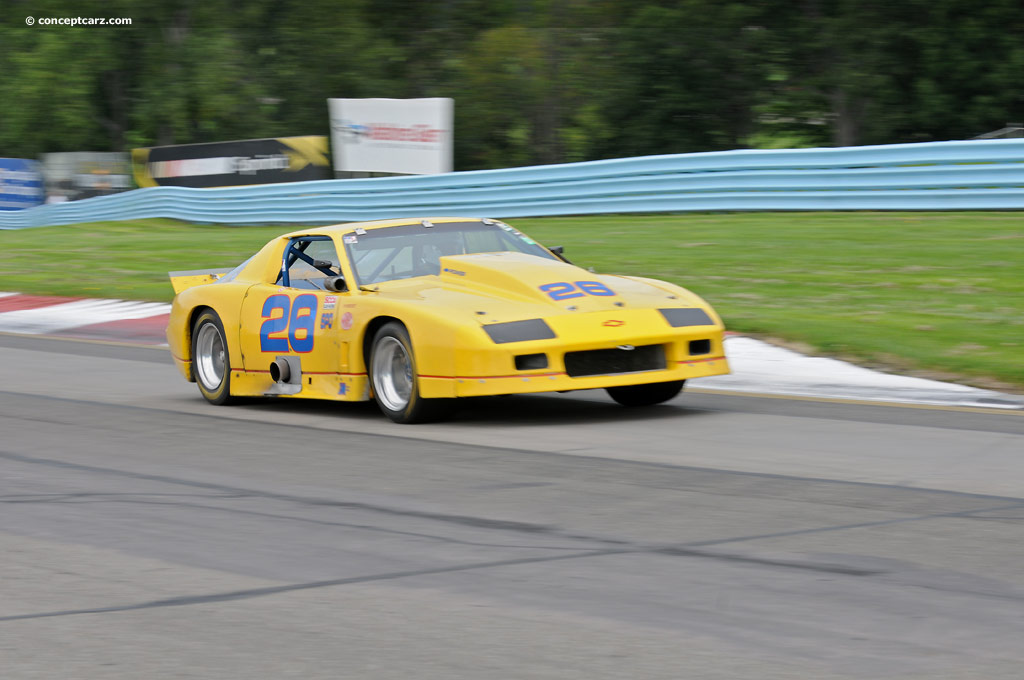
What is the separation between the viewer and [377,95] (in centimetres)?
4372

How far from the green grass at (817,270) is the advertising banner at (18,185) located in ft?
46.1

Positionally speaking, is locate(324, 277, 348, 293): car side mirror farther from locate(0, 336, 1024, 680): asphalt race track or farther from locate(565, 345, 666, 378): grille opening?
locate(565, 345, 666, 378): grille opening

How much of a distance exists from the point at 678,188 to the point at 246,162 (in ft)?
47.1

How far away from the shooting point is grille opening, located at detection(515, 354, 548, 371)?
8.17 metres

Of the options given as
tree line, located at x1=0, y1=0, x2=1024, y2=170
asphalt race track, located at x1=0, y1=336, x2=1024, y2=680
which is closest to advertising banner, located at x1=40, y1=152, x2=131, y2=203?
tree line, located at x1=0, y1=0, x2=1024, y2=170

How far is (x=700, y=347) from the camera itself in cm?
861

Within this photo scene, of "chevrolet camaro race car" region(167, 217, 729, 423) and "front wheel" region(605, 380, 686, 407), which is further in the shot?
"front wheel" region(605, 380, 686, 407)

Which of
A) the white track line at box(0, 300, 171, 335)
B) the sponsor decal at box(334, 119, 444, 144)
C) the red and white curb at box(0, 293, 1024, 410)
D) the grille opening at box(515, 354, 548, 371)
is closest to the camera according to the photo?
the grille opening at box(515, 354, 548, 371)

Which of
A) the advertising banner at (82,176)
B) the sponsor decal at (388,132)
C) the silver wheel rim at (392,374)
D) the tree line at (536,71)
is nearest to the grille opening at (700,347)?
the silver wheel rim at (392,374)

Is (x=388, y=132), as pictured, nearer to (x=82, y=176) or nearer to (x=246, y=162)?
(x=246, y=162)

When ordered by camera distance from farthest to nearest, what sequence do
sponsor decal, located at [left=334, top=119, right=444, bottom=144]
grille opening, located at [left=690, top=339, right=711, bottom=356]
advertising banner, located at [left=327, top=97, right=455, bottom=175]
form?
sponsor decal, located at [left=334, top=119, right=444, bottom=144], advertising banner, located at [left=327, top=97, right=455, bottom=175], grille opening, located at [left=690, top=339, right=711, bottom=356]

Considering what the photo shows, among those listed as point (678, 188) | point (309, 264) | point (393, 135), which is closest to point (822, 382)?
point (309, 264)

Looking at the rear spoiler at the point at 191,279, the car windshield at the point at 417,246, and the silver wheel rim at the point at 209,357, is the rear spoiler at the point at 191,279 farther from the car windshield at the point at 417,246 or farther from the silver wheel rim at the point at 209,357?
the car windshield at the point at 417,246

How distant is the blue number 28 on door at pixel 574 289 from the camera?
27.9ft
